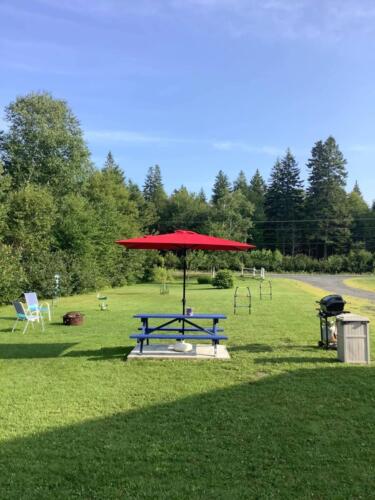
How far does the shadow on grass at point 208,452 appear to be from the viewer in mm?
3061

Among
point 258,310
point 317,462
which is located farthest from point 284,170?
point 317,462

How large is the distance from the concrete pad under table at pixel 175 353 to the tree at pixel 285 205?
65448 millimetres

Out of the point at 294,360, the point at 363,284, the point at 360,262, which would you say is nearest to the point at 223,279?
the point at 363,284

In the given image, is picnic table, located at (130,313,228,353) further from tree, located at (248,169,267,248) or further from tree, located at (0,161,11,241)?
tree, located at (248,169,267,248)

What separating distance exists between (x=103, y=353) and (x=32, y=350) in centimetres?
142

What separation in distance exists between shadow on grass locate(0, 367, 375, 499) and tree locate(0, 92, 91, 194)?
27.2 meters

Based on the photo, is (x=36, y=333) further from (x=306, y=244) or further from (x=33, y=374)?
(x=306, y=244)

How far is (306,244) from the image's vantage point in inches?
2815

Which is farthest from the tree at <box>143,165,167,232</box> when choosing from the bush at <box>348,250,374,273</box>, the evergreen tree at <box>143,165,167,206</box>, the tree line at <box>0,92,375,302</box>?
the bush at <box>348,250,374,273</box>

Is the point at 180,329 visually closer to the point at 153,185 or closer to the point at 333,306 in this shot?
the point at 333,306

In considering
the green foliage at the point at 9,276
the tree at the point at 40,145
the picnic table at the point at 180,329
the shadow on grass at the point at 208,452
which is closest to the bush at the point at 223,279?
the tree at the point at 40,145

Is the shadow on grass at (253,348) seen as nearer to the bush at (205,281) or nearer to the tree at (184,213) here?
the bush at (205,281)

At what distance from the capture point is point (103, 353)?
7672mm

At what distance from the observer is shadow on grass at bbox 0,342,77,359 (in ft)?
24.4
